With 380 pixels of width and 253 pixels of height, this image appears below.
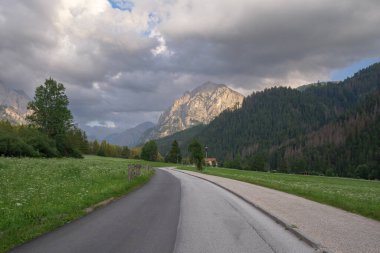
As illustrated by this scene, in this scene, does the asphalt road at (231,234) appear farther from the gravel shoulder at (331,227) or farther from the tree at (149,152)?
the tree at (149,152)

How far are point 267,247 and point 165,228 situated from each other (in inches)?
135

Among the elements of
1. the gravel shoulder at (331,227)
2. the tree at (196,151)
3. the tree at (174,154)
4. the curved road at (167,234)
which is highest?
the tree at (174,154)

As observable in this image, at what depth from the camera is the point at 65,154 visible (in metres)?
86.5

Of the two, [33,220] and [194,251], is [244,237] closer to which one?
[194,251]

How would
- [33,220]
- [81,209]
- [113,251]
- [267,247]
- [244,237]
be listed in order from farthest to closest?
[81,209] → [33,220] → [244,237] → [267,247] → [113,251]

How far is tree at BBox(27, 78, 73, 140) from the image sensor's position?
3381 inches

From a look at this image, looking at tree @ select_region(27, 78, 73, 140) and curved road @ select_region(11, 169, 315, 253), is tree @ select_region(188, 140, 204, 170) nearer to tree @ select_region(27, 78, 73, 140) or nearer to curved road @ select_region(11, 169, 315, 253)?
tree @ select_region(27, 78, 73, 140)

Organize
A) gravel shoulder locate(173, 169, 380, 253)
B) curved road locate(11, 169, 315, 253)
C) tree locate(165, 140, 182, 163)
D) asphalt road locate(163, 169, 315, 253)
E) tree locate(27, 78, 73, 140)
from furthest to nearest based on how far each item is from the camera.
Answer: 1. tree locate(165, 140, 182, 163)
2. tree locate(27, 78, 73, 140)
3. gravel shoulder locate(173, 169, 380, 253)
4. asphalt road locate(163, 169, 315, 253)
5. curved road locate(11, 169, 315, 253)

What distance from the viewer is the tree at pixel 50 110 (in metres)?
85.9

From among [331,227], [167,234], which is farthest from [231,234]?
[331,227]

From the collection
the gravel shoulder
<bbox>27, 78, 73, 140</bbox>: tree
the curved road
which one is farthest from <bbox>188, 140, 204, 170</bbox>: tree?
the curved road

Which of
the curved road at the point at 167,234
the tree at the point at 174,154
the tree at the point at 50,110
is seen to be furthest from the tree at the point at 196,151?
the curved road at the point at 167,234

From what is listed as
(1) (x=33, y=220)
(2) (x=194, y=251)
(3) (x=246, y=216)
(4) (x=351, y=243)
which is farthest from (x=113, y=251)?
(3) (x=246, y=216)

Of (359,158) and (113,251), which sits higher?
(359,158)
